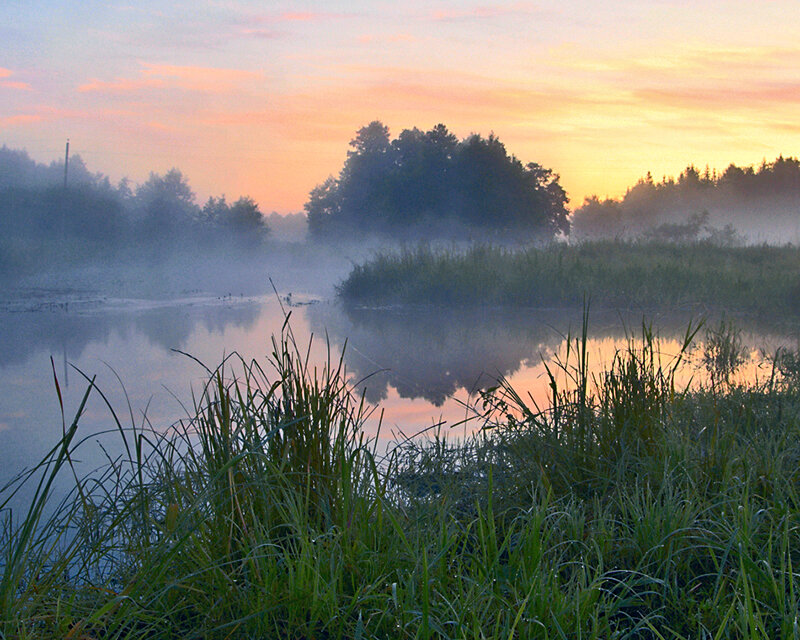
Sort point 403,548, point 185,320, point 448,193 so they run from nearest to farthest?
point 403,548
point 185,320
point 448,193

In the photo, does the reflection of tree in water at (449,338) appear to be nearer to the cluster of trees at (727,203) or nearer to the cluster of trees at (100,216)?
the cluster of trees at (100,216)

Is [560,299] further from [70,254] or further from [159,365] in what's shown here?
[70,254]

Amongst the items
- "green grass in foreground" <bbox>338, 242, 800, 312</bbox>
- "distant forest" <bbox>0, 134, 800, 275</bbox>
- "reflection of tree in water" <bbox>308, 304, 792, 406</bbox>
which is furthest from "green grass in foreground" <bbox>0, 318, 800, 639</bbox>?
"distant forest" <bbox>0, 134, 800, 275</bbox>

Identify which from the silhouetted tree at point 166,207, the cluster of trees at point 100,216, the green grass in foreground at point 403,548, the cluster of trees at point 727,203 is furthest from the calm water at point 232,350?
the cluster of trees at point 727,203

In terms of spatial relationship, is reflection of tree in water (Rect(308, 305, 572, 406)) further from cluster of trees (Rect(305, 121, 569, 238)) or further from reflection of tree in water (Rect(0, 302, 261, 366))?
cluster of trees (Rect(305, 121, 569, 238))

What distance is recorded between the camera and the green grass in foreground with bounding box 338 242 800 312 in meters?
11.0

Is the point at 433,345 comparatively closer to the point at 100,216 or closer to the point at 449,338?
the point at 449,338

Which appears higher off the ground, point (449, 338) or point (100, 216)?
point (100, 216)

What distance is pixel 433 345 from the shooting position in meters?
7.88

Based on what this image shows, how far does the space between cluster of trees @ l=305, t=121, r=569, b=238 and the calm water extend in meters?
12.6

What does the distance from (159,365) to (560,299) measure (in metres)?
6.65

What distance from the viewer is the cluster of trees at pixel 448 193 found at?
25.0 m

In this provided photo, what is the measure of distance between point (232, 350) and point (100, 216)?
58.6ft

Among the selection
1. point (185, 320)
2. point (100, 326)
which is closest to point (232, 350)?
point (100, 326)
